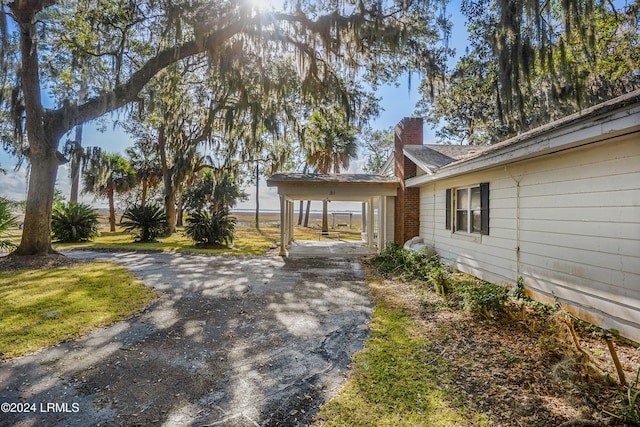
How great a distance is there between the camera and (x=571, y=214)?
15.2 feet

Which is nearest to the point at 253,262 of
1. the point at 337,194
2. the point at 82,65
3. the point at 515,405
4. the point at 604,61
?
the point at 337,194

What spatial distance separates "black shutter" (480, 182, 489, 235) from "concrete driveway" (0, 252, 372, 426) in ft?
10.3

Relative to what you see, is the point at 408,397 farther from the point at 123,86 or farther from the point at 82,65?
the point at 82,65

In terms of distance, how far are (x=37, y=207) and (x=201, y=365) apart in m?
8.33

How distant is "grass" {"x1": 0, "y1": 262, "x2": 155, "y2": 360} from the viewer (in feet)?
12.7

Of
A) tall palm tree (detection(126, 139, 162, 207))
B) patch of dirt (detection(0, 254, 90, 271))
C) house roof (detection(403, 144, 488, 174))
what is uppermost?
tall palm tree (detection(126, 139, 162, 207))

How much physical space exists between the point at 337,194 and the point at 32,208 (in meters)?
8.96

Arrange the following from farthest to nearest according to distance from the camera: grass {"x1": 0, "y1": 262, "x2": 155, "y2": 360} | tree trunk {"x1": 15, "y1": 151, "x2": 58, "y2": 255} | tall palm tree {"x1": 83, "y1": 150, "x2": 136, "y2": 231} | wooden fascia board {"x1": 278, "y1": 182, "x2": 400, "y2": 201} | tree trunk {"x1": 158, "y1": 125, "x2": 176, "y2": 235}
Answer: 1. tall palm tree {"x1": 83, "y1": 150, "x2": 136, "y2": 231}
2. tree trunk {"x1": 158, "y1": 125, "x2": 176, "y2": 235}
3. wooden fascia board {"x1": 278, "y1": 182, "x2": 400, "y2": 201}
4. tree trunk {"x1": 15, "y1": 151, "x2": 58, "y2": 255}
5. grass {"x1": 0, "y1": 262, "x2": 155, "y2": 360}

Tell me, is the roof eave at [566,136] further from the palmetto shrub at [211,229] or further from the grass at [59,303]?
the palmetto shrub at [211,229]

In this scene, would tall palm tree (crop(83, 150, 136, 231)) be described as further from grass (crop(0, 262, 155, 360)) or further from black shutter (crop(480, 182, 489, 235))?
black shutter (crop(480, 182, 489, 235))

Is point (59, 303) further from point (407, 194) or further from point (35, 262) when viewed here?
point (407, 194)

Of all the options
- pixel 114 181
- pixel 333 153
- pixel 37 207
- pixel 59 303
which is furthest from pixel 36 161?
pixel 333 153

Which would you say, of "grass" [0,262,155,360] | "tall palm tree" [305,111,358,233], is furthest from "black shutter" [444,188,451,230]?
"tall palm tree" [305,111,358,233]

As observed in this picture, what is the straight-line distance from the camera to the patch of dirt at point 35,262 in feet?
Result: 24.9
